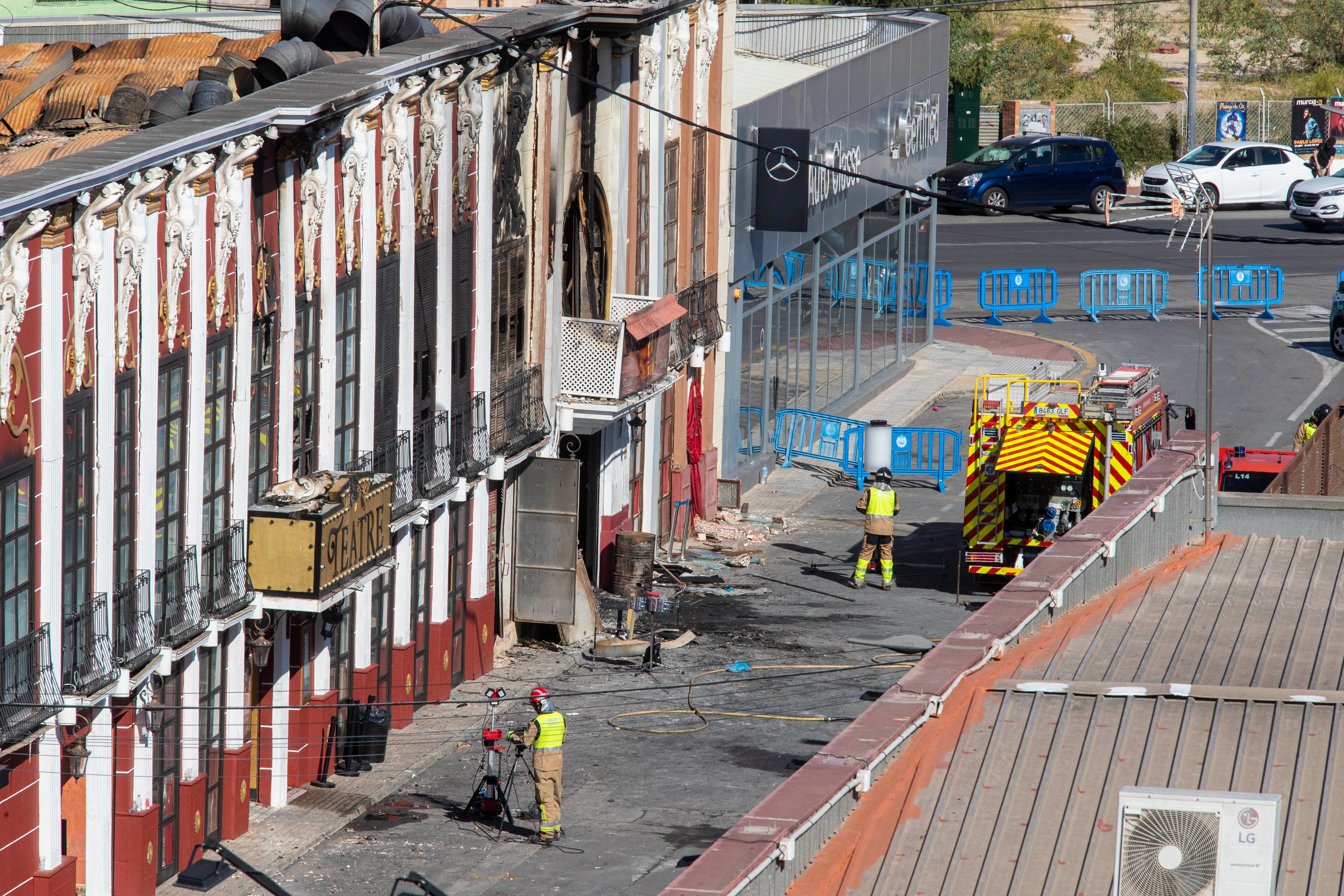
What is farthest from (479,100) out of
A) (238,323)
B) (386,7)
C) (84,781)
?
(84,781)

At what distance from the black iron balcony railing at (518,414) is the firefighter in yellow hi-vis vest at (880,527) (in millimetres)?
5188

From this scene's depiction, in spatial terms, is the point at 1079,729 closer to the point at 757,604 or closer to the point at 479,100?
the point at 479,100

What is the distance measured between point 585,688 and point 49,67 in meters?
10.3

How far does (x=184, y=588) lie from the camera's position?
17.1 meters

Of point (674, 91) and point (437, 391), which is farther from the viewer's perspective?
point (674, 91)

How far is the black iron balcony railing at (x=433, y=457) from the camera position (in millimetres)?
22000

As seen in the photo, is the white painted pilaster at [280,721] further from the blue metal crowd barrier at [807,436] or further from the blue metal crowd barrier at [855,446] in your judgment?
the blue metal crowd barrier at [807,436]

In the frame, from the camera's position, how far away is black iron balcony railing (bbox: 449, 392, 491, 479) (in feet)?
75.3

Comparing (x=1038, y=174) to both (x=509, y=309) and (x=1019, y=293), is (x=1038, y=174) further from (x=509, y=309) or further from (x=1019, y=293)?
(x=509, y=309)

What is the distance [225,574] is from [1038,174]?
39.1 m

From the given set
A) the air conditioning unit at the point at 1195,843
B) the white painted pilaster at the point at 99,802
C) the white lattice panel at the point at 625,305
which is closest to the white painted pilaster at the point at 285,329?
the white painted pilaster at the point at 99,802

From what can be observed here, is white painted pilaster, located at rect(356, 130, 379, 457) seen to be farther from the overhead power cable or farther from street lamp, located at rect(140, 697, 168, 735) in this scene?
street lamp, located at rect(140, 697, 168, 735)

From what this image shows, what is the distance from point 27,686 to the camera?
48.9 feet

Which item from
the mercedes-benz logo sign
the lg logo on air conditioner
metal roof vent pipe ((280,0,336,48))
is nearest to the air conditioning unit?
the lg logo on air conditioner
